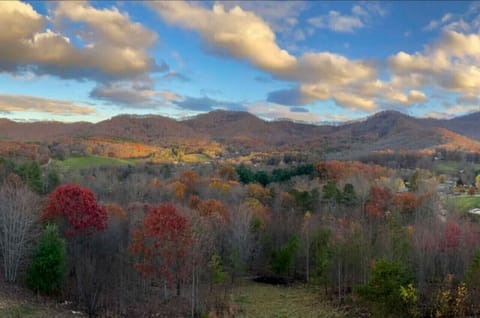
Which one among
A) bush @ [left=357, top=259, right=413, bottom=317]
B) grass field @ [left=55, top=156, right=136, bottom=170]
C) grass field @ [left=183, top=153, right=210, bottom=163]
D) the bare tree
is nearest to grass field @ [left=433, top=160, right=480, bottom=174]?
grass field @ [left=183, top=153, right=210, bottom=163]

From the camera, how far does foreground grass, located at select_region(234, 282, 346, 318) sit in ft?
100

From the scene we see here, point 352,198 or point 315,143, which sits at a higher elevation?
point 315,143

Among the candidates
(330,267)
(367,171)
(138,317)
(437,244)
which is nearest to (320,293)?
(330,267)

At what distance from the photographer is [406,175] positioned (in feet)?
327

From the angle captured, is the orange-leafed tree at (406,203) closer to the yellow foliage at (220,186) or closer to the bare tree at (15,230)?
the yellow foliage at (220,186)

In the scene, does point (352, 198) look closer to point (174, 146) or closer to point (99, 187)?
point (99, 187)

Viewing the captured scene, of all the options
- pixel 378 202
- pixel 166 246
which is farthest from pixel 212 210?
pixel 378 202

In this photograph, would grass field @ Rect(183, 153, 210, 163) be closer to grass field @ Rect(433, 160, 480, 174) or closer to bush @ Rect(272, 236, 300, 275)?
grass field @ Rect(433, 160, 480, 174)

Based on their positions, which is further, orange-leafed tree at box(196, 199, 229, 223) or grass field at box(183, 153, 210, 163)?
grass field at box(183, 153, 210, 163)

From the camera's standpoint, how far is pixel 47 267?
28.0 metres

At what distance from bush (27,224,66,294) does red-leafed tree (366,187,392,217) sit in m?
38.4

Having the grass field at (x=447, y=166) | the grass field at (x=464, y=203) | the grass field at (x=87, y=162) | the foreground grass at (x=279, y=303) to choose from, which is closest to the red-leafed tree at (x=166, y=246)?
the foreground grass at (x=279, y=303)

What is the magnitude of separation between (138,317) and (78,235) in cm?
1098

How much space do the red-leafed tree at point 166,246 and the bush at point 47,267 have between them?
5.33m
